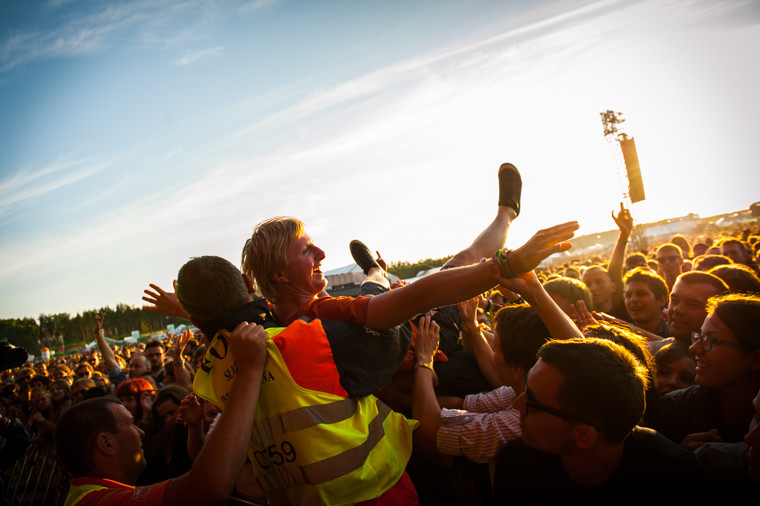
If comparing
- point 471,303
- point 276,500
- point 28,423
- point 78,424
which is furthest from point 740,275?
point 28,423

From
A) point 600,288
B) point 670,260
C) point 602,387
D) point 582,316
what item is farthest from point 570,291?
point 670,260

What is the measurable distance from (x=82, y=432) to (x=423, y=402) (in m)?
1.76

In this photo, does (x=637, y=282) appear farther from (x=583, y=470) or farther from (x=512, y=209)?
(x=583, y=470)

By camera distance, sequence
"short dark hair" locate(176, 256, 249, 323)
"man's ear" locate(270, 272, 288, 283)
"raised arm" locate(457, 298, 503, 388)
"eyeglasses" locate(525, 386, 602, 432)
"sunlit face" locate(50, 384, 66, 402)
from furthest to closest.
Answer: "sunlit face" locate(50, 384, 66, 402) → "raised arm" locate(457, 298, 503, 388) → "man's ear" locate(270, 272, 288, 283) → "short dark hair" locate(176, 256, 249, 323) → "eyeglasses" locate(525, 386, 602, 432)

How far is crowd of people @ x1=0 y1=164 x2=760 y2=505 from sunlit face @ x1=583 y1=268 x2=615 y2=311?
2.09 meters

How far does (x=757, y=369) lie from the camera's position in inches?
75.0

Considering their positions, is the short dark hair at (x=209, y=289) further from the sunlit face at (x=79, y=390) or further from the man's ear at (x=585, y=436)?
the sunlit face at (x=79, y=390)

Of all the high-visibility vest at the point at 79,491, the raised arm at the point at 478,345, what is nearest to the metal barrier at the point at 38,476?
the high-visibility vest at the point at 79,491

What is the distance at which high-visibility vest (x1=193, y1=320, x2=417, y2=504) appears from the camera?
1.59 metres

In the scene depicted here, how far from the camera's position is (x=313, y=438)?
1.58 meters

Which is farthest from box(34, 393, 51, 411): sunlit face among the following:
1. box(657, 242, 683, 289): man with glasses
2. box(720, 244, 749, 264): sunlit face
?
box(720, 244, 749, 264): sunlit face

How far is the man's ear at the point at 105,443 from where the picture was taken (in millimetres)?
2094

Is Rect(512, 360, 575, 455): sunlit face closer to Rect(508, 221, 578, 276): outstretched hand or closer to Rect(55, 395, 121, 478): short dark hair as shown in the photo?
Rect(508, 221, 578, 276): outstretched hand

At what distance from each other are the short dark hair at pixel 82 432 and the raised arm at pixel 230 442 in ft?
2.77
